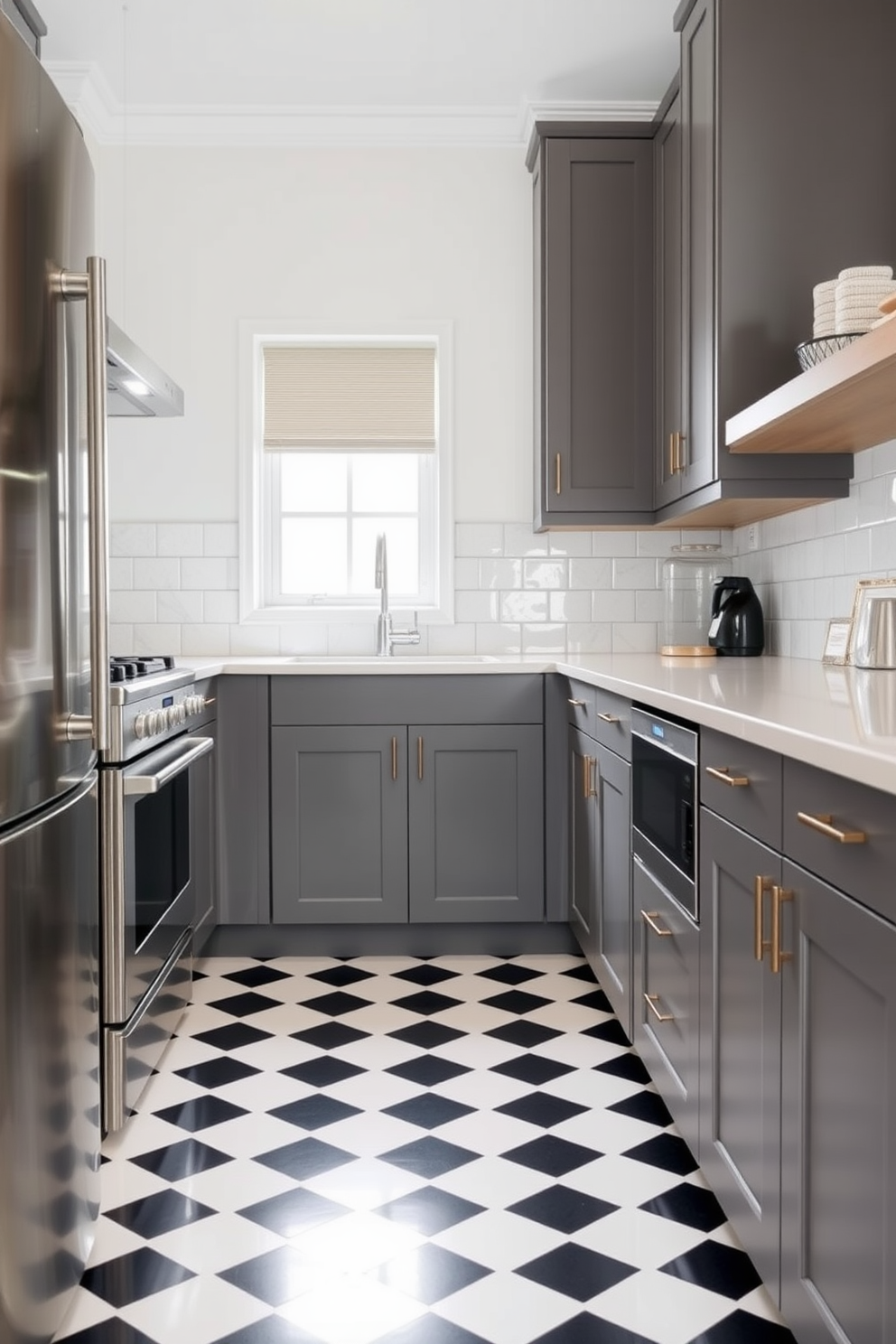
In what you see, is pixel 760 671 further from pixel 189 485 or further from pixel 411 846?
pixel 189 485

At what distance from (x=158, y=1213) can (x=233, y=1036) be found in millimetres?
830

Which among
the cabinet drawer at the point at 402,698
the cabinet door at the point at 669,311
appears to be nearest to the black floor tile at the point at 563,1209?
the cabinet drawer at the point at 402,698

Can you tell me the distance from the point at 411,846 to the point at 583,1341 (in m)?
1.88

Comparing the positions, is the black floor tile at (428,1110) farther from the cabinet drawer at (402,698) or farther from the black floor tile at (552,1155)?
the cabinet drawer at (402,698)

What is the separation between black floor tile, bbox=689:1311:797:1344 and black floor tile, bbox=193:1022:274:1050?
4.55 ft

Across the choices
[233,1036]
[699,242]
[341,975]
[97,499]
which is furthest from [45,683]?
[699,242]

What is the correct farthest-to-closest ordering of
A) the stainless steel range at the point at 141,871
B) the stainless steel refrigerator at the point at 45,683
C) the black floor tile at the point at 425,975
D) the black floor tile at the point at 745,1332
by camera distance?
the black floor tile at the point at 425,975 < the stainless steel range at the point at 141,871 < the black floor tile at the point at 745,1332 < the stainless steel refrigerator at the point at 45,683

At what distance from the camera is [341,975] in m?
3.23

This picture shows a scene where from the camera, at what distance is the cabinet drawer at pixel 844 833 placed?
3.60ft

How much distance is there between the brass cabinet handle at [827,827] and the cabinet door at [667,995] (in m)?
0.61

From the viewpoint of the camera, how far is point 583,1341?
1.54m

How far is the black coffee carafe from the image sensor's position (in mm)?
3281

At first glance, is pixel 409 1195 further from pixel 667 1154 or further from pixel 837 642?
pixel 837 642

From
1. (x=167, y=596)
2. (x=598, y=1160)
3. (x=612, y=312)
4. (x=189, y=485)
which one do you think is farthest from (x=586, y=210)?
(x=598, y=1160)
